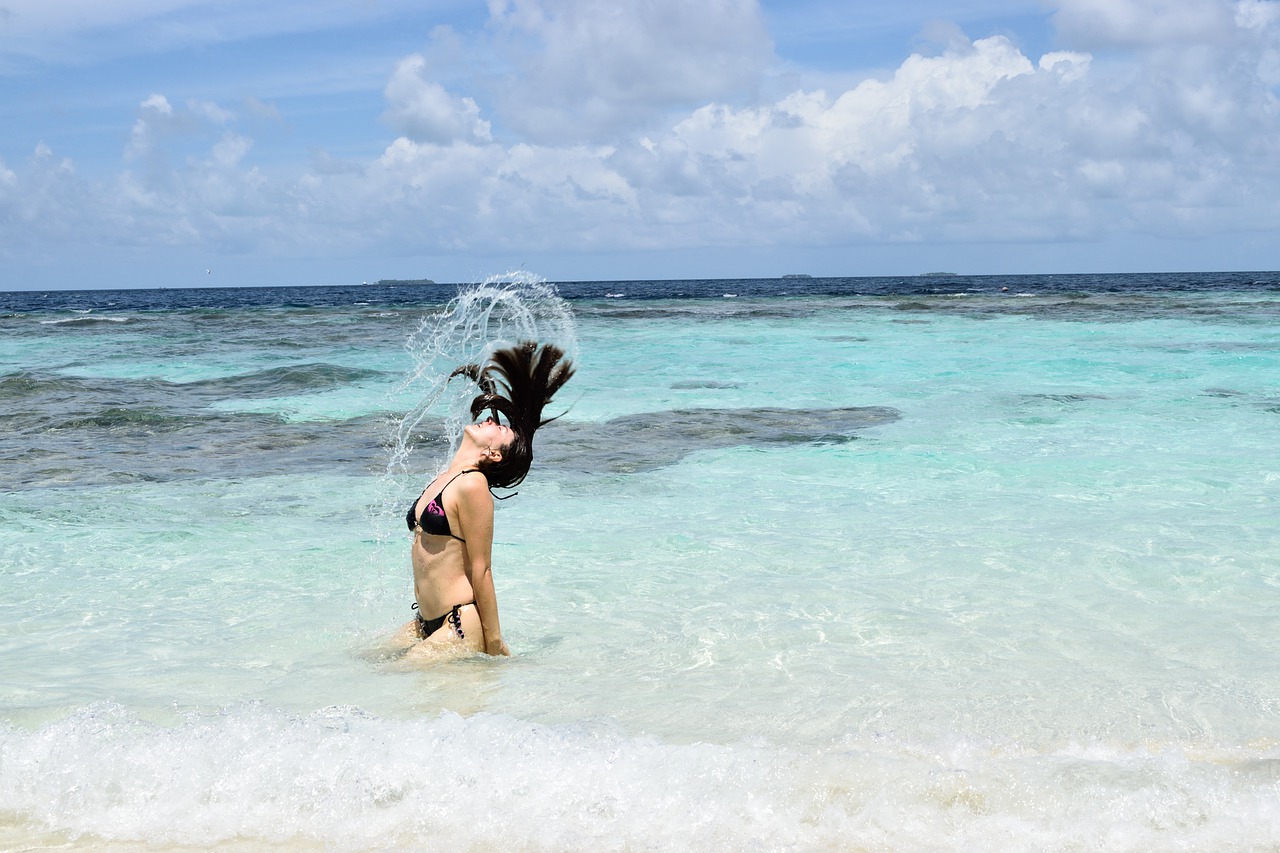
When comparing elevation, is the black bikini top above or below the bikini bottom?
above

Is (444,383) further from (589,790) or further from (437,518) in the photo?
(589,790)

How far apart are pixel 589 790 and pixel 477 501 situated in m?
1.70

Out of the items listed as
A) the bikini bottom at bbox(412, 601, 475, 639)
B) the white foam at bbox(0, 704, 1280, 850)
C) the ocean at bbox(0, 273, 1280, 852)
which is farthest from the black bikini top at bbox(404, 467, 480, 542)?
the white foam at bbox(0, 704, 1280, 850)

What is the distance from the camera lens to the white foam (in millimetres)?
3893

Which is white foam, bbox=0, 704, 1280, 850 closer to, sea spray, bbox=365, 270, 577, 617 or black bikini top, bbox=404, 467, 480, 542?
black bikini top, bbox=404, 467, 480, 542

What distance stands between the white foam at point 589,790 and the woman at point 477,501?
105 centimetres

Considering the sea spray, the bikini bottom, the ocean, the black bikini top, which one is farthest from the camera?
the sea spray

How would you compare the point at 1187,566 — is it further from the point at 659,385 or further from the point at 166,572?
the point at 659,385

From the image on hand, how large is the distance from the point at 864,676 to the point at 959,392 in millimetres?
13416

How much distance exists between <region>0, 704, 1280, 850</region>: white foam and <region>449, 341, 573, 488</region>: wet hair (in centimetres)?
136

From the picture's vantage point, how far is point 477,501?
5.36 m

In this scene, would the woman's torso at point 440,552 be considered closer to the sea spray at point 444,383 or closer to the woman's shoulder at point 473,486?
the woman's shoulder at point 473,486

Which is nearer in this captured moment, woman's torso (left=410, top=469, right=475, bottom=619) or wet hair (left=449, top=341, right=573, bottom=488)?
wet hair (left=449, top=341, right=573, bottom=488)

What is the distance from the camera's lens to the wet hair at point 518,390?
5242 mm
